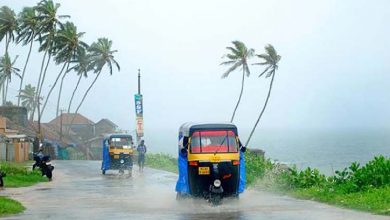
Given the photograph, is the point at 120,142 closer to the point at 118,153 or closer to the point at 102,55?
the point at 118,153

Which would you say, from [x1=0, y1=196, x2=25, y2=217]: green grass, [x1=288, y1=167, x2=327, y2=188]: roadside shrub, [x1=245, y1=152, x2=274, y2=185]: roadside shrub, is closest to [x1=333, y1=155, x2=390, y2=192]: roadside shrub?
[x1=288, y1=167, x2=327, y2=188]: roadside shrub

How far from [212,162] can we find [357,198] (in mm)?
4166

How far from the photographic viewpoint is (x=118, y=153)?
3441cm

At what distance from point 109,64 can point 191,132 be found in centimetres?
6032

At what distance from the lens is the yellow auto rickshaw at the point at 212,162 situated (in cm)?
1705

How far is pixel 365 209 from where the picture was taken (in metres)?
15.0

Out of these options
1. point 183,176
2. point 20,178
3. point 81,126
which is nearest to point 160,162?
point 20,178

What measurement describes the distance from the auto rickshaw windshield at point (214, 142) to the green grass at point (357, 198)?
10.0 ft

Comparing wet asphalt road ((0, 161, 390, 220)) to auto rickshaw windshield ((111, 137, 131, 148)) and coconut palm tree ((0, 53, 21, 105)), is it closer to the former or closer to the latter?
auto rickshaw windshield ((111, 137, 131, 148))

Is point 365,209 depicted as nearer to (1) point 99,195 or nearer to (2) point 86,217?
(2) point 86,217

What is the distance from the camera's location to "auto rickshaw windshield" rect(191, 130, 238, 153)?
57.4ft

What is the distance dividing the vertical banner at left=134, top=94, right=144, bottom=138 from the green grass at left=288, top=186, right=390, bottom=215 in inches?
924

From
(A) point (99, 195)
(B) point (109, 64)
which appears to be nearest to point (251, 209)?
(A) point (99, 195)

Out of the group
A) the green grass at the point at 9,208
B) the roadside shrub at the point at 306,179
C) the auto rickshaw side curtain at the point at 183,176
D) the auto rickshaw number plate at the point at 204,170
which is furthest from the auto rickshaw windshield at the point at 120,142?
the auto rickshaw number plate at the point at 204,170
